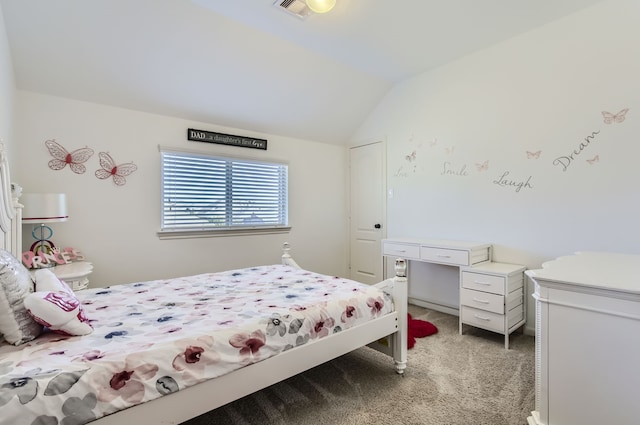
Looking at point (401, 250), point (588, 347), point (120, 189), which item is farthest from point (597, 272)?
point (120, 189)

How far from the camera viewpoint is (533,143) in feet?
9.50

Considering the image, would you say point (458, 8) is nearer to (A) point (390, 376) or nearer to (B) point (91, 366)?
(A) point (390, 376)

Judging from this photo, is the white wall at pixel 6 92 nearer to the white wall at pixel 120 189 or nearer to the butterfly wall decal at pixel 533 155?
the white wall at pixel 120 189

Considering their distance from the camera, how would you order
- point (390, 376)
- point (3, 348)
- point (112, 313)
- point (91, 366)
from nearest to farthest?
point (91, 366)
point (3, 348)
point (112, 313)
point (390, 376)

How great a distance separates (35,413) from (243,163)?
10.3 ft

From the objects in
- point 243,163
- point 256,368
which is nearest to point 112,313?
point 256,368

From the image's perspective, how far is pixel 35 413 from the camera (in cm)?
99

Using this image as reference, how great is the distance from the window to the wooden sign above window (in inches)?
7.2

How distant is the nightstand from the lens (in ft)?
7.43

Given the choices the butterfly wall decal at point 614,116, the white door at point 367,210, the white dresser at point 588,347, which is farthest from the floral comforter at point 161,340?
the butterfly wall decal at point 614,116

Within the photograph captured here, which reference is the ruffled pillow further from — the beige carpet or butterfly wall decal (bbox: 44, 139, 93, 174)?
butterfly wall decal (bbox: 44, 139, 93, 174)

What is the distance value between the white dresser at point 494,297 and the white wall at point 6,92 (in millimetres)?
3646

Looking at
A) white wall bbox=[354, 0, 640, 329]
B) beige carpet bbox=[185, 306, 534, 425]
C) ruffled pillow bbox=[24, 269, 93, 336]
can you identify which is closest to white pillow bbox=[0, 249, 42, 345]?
ruffled pillow bbox=[24, 269, 93, 336]

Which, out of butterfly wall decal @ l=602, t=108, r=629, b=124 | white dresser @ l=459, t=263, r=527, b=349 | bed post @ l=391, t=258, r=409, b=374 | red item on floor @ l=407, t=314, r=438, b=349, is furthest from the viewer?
red item on floor @ l=407, t=314, r=438, b=349
